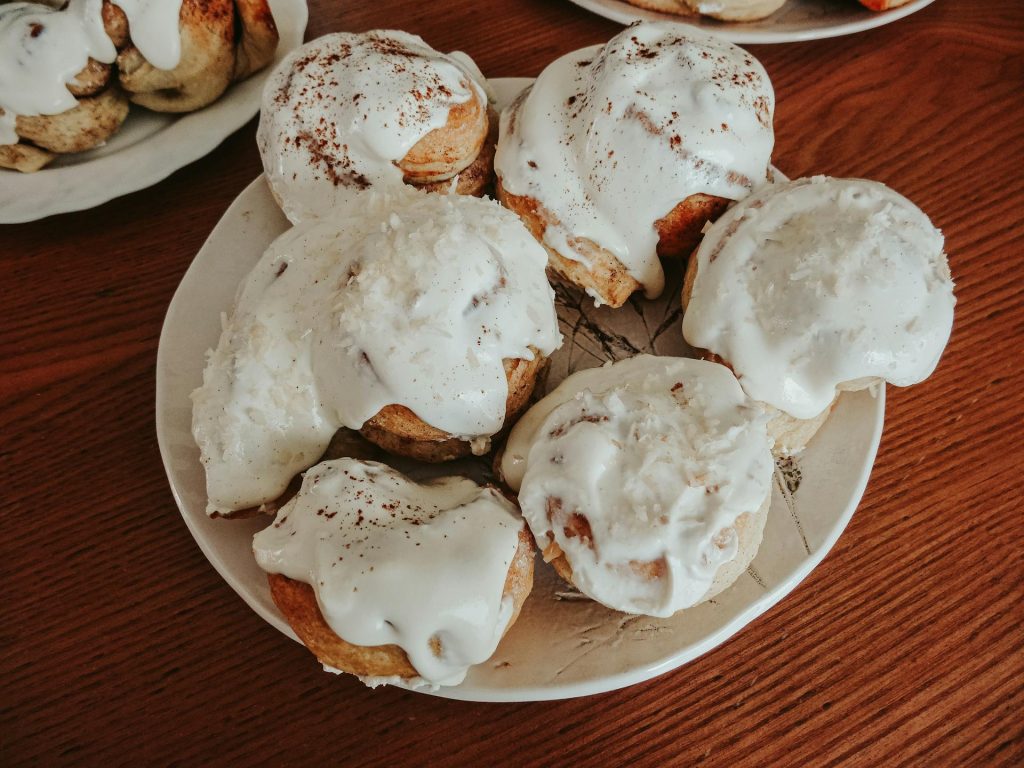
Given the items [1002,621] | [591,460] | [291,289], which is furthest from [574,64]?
[1002,621]

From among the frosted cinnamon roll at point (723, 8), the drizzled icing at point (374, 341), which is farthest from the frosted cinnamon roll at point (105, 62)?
the frosted cinnamon roll at point (723, 8)

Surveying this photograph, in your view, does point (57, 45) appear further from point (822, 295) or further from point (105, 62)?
point (822, 295)

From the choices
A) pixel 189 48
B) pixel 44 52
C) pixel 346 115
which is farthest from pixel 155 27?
pixel 346 115

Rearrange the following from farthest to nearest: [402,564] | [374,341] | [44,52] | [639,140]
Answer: [44,52] < [639,140] < [374,341] < [402,564]

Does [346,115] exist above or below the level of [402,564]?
above

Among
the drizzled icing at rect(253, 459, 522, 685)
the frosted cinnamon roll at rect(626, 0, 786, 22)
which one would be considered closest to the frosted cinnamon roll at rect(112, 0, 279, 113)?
the frosted cinnamon roll at rect(626, 0, 786, 22)

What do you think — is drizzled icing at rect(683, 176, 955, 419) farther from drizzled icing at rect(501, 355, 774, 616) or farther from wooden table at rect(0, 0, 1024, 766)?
wooden table at rect(0, 0, 1024, 766)

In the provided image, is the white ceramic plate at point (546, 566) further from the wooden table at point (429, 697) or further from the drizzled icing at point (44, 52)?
the drizzled icing at point (44, 52)
